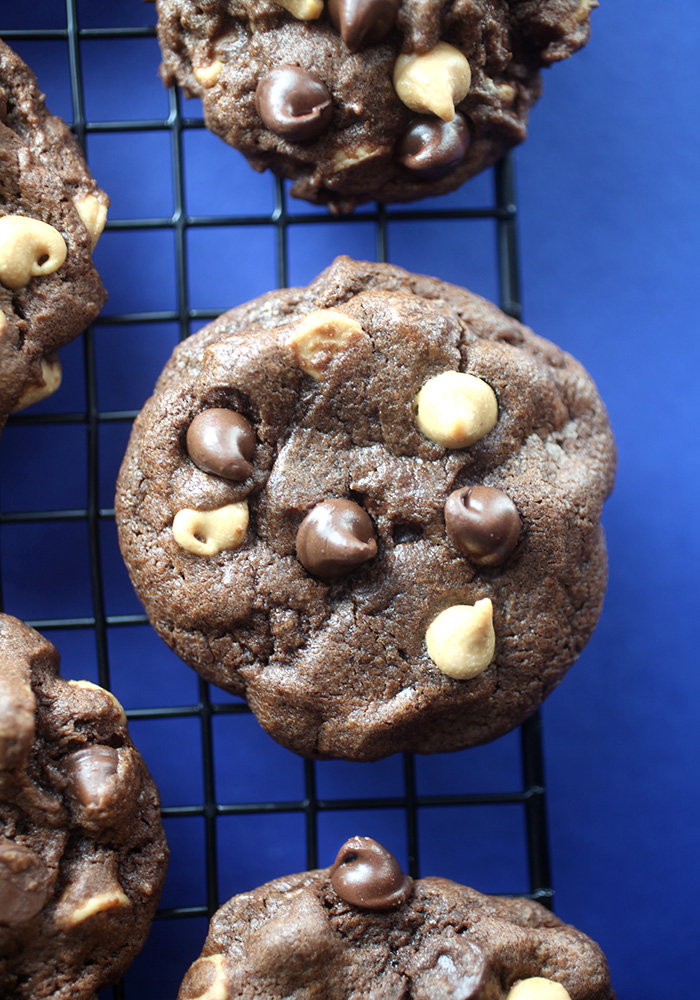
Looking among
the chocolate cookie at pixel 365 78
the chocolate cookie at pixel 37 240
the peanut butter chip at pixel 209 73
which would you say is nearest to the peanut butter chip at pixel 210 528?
the chocolate cookie at pixel 37 240

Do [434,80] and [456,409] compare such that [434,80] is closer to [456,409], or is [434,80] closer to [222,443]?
[456,409]

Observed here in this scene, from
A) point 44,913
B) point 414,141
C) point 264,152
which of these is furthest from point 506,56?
point 44,913

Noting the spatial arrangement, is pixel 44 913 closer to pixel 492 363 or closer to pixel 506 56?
pixel 492 363

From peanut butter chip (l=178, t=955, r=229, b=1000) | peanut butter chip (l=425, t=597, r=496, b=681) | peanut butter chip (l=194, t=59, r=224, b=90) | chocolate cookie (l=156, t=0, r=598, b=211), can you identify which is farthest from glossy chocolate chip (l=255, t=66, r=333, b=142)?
peanut butter chip (l=178, t=955, r=229, b=1000)

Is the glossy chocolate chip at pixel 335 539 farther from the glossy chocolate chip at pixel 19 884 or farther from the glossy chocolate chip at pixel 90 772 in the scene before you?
the glossy chocolate chip at pixel 19 884

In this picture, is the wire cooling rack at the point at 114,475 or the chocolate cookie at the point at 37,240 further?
the wire cooling rack at the point at 114,475

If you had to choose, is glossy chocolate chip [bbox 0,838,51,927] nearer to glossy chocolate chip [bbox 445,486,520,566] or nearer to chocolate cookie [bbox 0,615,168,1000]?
chocolate cookie [bbox 0,615,168,1000]
